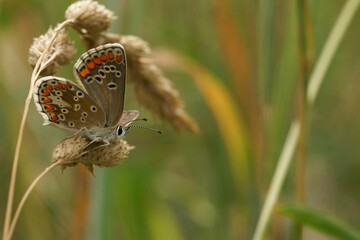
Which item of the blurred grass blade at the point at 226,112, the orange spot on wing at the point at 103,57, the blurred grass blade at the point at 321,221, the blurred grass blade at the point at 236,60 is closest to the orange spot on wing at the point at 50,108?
the orange spot on wing at the point at 103,57

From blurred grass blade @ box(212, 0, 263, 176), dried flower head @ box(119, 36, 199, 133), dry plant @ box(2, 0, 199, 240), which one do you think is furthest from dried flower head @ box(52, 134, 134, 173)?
blurred grass blade @ box(212, 0, 263, 176)

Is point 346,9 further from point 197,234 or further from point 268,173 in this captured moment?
point 197,234

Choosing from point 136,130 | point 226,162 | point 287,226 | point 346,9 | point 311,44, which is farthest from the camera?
point 136,130

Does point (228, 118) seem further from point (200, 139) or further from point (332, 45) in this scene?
point (332, 45)

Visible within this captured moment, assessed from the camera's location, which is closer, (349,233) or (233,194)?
(349,233)

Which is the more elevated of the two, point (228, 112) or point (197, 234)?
point (228, 112)

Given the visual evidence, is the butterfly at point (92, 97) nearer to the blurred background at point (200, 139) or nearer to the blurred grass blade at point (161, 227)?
the blurred background at point (200, 139)

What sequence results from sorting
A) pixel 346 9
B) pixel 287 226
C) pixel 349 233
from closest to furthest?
pixel 349 233 → pixel 346 9 → pixel 287 226

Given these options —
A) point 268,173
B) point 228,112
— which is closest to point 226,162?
point 228,112
